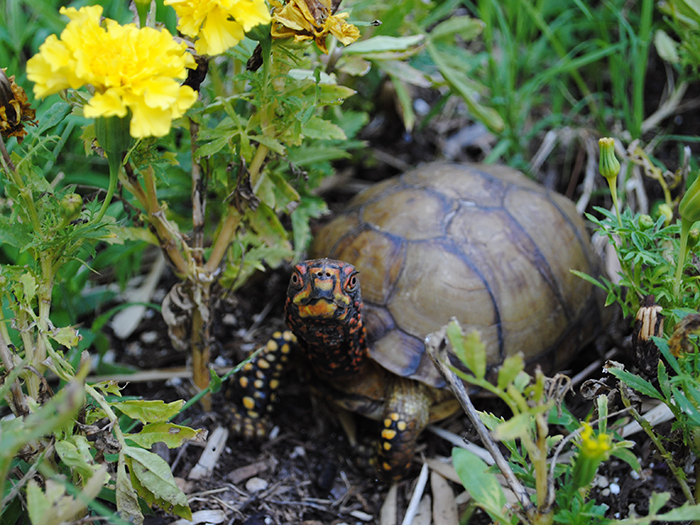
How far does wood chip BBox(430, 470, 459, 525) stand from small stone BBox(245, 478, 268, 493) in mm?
473

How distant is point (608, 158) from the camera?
1215 millimetres

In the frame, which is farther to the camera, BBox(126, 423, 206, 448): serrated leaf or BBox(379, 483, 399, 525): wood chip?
BBox(379, 483, 399, 525): wood chip

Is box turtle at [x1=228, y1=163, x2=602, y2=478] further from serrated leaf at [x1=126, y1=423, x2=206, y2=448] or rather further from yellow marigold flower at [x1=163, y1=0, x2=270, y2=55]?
yellow marigold flower at [x1=163, y1=0, x2=270, y2=55]

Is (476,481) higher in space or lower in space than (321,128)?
lower

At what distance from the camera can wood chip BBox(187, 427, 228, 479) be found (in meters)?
1.53

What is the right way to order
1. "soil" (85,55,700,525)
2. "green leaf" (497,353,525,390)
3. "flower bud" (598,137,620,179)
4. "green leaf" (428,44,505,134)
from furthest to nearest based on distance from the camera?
Result: "green leaf" (428,44,505,134) → "soil" (85,55,700,525) → "flower bud" (598,137,620,179) → "green leaf" (497,353,525,390)

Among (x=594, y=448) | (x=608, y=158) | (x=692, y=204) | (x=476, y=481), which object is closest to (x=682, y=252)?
(x=692, y=204)

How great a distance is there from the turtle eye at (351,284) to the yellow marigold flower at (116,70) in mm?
616

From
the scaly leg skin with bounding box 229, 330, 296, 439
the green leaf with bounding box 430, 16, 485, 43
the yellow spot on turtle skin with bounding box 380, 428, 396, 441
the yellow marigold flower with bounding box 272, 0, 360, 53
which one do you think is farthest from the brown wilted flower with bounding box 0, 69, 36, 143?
the green leaf with bounding box 430, 16, 485, 43

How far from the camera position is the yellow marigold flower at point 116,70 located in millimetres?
862

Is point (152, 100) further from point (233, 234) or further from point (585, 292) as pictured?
point (585, 292)

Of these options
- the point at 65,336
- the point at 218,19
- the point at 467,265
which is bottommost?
the point at 467,265

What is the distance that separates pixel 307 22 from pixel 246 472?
119 centimetres

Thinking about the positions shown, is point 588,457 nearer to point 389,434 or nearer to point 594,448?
point 594,448
